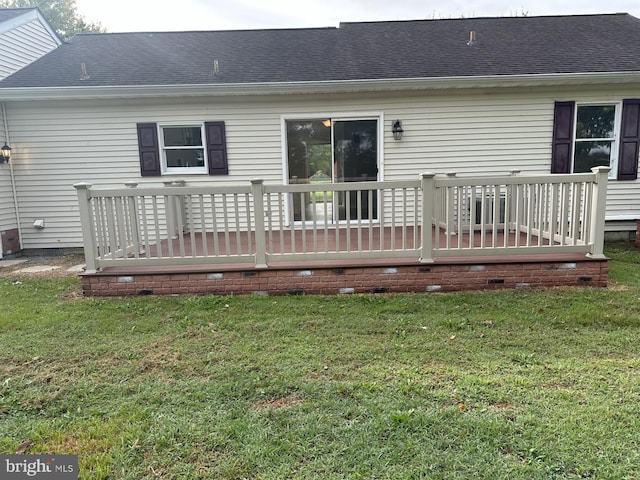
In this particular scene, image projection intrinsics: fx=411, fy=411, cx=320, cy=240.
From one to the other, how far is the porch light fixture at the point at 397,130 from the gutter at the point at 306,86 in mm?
554

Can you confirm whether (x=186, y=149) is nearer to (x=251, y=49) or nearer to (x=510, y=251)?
(x=251, y=49)

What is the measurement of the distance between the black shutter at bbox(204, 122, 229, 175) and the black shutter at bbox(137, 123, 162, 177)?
850 millimetres

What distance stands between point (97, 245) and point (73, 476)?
3261 mm

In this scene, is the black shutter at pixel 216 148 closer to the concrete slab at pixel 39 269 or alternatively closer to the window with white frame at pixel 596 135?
the concrete slab at pixel 39 269

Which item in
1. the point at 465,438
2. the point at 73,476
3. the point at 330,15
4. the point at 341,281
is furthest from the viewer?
the point at 330,15

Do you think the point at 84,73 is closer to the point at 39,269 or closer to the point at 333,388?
the point at 39,269

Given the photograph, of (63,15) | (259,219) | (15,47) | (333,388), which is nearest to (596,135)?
(259,219)

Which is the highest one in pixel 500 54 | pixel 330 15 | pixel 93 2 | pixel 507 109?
pixel 93 2

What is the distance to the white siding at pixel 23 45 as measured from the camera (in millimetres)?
7473

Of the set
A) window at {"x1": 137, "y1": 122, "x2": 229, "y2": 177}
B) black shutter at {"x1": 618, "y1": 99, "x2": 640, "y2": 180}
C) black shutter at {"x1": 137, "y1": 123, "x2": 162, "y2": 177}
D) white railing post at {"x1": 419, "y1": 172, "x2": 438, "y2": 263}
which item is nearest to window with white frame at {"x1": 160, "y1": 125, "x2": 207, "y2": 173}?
window at {"x1": 137, "y1": 122, "x2": 229, "y2": 177}

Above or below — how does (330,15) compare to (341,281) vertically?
above

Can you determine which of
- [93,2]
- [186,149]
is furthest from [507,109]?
[93,2]

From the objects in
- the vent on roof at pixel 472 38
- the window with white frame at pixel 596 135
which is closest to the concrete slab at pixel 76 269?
the vent on roof at pixel 472 38

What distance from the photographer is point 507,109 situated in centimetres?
676
